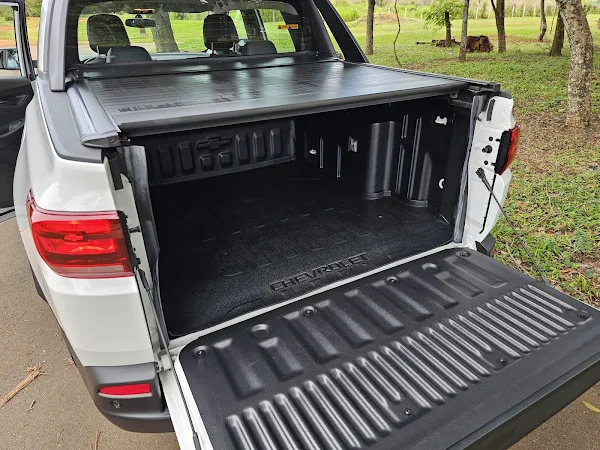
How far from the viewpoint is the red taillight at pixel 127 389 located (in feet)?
4.76

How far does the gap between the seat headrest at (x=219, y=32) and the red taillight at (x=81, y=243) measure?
234 cm

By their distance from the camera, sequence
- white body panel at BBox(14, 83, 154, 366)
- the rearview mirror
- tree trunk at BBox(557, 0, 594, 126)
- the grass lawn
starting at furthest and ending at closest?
tree trunk at BBox(557, 0, 594, 126) → the grass lawn → the rearview mirror → white body panel at BBox(14, 83, 154, 366)

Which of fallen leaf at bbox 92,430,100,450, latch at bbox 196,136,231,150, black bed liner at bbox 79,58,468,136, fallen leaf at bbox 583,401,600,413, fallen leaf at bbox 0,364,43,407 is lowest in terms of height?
fallen leaf at bbox 0,364,43,407

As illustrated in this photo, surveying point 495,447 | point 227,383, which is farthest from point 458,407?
point 227,383

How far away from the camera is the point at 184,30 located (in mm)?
3195

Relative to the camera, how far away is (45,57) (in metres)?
2.36

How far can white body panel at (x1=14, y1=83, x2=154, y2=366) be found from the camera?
4.03 feet

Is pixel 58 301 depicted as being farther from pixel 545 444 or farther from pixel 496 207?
pixel 545 444

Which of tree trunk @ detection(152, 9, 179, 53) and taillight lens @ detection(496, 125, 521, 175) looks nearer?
taillight lens @ detection(496, 125, 521, 175)

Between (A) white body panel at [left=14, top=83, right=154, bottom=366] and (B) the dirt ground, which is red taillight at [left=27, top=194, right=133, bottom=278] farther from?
(B) the dirt ground

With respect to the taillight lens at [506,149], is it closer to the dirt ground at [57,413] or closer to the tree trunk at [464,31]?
the dirt ground at [57,413]

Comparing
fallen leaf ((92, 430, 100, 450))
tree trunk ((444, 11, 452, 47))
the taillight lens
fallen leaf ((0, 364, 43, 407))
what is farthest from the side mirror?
tree trunk ((444, 11, 452, 47))

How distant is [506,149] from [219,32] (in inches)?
90.2

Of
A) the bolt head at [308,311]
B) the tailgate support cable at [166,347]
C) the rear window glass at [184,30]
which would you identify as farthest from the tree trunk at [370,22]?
the tailgate support cable at [166,347]
